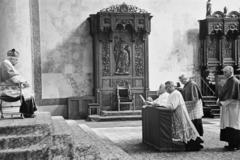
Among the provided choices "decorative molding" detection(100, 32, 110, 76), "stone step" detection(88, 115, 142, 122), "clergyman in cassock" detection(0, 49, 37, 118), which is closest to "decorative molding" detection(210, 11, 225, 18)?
"decorative molding" detection(100, 32, 110, 76)

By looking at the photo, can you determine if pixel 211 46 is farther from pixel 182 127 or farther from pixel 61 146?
pixel 61 146

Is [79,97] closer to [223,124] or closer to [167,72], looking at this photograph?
[167,72]

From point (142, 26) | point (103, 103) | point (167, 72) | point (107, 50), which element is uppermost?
point (142, 26)

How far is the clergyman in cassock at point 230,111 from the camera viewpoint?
6.49 m

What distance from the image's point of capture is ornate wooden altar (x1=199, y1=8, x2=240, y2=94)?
1341cm

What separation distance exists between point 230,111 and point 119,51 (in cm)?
676

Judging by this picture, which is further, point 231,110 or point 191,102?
point 191,102

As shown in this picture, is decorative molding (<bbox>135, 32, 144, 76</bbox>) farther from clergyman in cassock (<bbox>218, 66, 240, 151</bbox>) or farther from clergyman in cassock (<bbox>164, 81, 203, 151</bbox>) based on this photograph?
clergyman in cassock (<bbox>164, 81, 203, 151</bbox>)

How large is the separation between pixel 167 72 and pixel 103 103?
2.89 metres

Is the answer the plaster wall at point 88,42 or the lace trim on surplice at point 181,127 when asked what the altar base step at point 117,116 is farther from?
the lace trim on surplice at point 181,127

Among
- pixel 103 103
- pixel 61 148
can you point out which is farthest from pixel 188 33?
pixel 61 148

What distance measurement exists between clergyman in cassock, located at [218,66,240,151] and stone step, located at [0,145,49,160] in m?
3.49

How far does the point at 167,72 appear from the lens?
44.9 ft

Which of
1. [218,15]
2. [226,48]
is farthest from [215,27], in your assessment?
[226,48]
